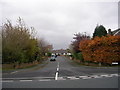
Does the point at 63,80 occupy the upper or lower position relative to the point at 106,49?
lower

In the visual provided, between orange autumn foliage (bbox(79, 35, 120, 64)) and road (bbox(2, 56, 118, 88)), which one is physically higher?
orange autumn foliage (bbox(79, 35, 120, 64))

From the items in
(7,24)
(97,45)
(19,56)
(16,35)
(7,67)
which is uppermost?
(7,24)

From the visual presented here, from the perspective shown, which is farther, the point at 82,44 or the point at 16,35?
the point at 82,44

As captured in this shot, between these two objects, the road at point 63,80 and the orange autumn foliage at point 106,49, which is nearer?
the road at point 63,80

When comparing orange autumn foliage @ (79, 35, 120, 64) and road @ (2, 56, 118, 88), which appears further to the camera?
orange autumn foliage @ (79, 35, 120, 64)

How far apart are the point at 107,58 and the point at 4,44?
1475 centimetres

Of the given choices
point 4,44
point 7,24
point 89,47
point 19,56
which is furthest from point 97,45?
point 7,24

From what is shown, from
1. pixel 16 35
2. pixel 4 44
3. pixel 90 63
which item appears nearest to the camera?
pixel 4 44

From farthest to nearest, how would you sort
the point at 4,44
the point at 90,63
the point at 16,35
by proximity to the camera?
1. the point at 90,63
2. the point at 16,35
3. the point at 4,44

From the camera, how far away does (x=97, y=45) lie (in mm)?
22719

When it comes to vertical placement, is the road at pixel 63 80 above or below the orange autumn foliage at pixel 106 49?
below

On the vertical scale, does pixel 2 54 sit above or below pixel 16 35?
below

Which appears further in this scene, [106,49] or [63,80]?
[106,49]

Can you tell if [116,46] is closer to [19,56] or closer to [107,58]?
[107,58]
